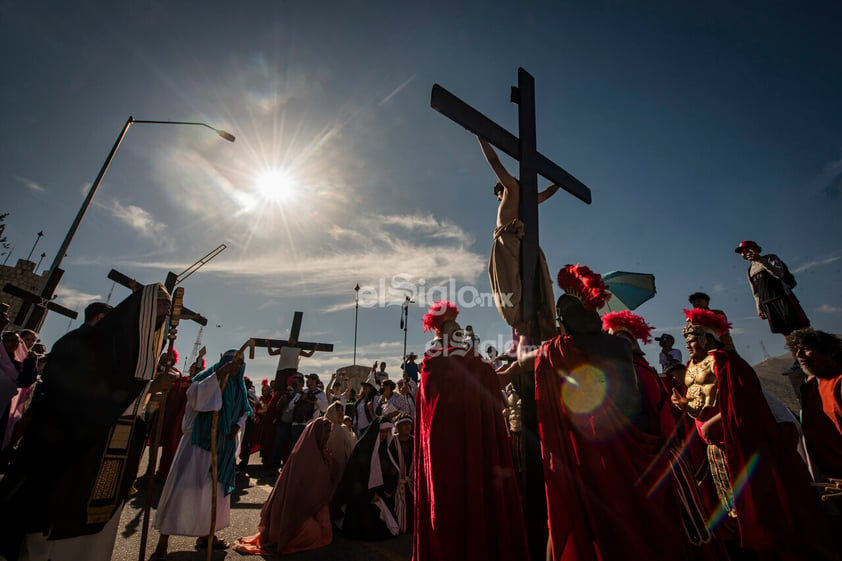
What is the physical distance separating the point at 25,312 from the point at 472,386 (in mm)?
12339

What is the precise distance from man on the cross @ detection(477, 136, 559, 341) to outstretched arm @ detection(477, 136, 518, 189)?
172 mm

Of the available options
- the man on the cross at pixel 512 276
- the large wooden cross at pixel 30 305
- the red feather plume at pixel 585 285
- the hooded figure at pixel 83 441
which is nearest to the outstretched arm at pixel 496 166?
the man on the cross at pixel 512 276

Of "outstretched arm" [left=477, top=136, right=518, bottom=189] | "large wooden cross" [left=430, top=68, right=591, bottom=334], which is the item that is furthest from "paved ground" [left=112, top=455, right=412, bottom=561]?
"outstretched arm" [left=477, top=136, right=518, bottom=189]

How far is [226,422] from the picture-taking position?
5.04 metres

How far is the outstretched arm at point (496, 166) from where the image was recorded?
3633 mm

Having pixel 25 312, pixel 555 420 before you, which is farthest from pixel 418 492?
pixel 25 312

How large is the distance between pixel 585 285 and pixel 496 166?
1.63m

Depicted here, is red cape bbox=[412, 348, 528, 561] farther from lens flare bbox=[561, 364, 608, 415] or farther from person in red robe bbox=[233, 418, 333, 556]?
person in red robe bbox=[233, 418, 333, 556]

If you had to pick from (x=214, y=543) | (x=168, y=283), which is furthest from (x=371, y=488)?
(x=168, y=283)

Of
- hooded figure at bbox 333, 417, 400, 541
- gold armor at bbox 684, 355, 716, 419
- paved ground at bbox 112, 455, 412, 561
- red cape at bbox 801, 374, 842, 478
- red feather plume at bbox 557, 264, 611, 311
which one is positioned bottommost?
paved ground at bbox 112, 455, 412, 561

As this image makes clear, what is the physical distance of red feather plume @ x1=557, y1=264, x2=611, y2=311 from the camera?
2.61 meters

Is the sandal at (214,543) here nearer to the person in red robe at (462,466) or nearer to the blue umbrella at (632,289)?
the person in red robe at (462,466)

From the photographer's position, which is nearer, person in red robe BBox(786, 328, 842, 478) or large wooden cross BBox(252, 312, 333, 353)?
person in red robe BBox(786, 328, 842, 478)

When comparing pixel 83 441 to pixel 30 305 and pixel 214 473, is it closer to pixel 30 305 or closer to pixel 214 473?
pixel 214 473
